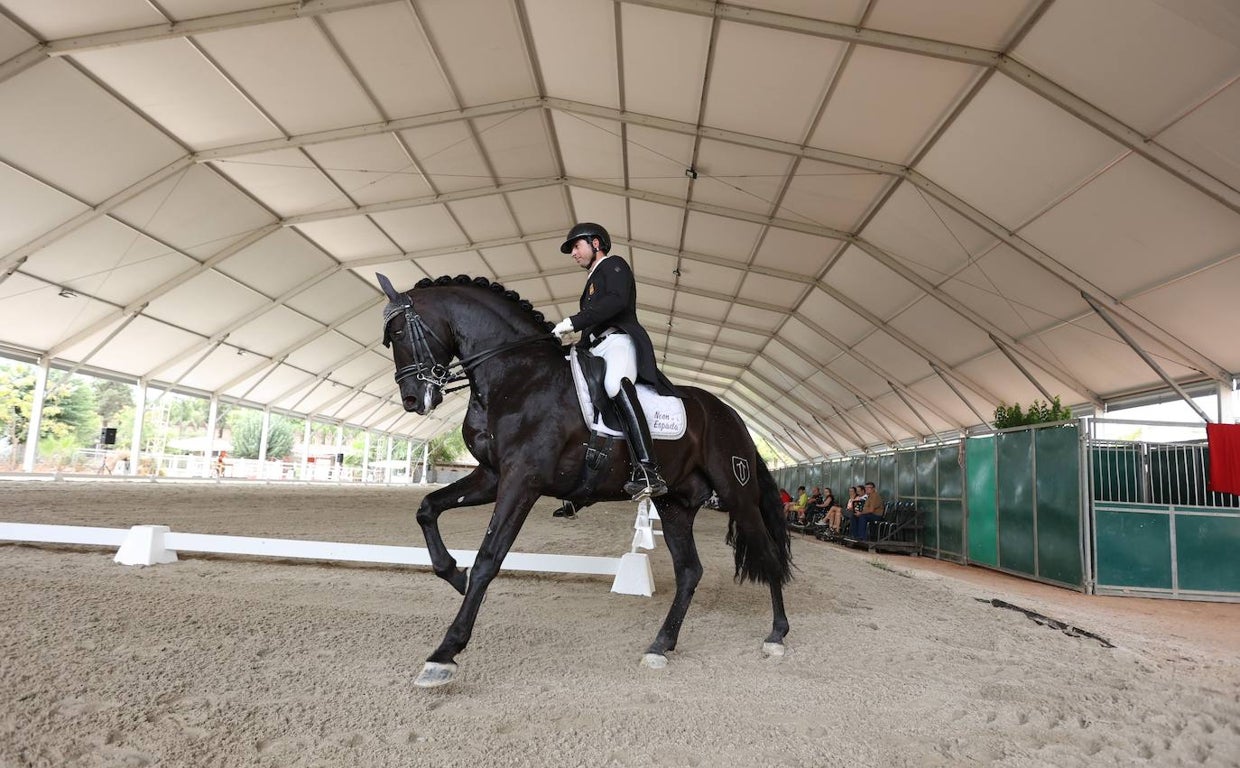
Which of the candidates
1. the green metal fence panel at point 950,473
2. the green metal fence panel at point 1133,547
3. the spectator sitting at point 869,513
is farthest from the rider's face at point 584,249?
the spectator sitting at point 869,513

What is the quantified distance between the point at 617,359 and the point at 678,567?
4.47 ft

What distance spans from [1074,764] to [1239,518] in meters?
8.96

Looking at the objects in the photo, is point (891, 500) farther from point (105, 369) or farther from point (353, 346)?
point (105, 369)

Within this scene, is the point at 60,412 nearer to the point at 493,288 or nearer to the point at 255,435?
the point at 255,435

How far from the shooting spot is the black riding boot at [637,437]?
11.3 feet

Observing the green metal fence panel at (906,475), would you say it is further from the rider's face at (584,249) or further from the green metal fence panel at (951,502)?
the rider's face at (584,249)

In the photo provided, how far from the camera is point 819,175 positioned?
1288cm

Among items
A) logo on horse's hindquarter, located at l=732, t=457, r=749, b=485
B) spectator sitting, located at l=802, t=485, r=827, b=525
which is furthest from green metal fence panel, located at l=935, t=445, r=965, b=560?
logo on horse's hindquarter, located at l=732, t=457, r=749, b=485

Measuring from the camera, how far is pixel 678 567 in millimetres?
3900

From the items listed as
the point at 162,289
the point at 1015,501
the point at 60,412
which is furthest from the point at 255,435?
the point at 1015,501

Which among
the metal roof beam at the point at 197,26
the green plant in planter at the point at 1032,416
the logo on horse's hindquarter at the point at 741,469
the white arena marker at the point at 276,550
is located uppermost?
the metal roof beam at the point at 197,26

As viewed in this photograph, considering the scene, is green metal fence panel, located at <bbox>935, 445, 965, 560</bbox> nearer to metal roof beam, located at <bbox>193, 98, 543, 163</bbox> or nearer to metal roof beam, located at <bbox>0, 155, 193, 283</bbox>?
metal roof beam, located at <bbox>193, 98, 543, 163</bbox>

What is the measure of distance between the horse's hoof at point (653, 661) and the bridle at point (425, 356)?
1.72 m

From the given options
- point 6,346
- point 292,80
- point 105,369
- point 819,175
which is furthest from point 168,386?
point 819,175
